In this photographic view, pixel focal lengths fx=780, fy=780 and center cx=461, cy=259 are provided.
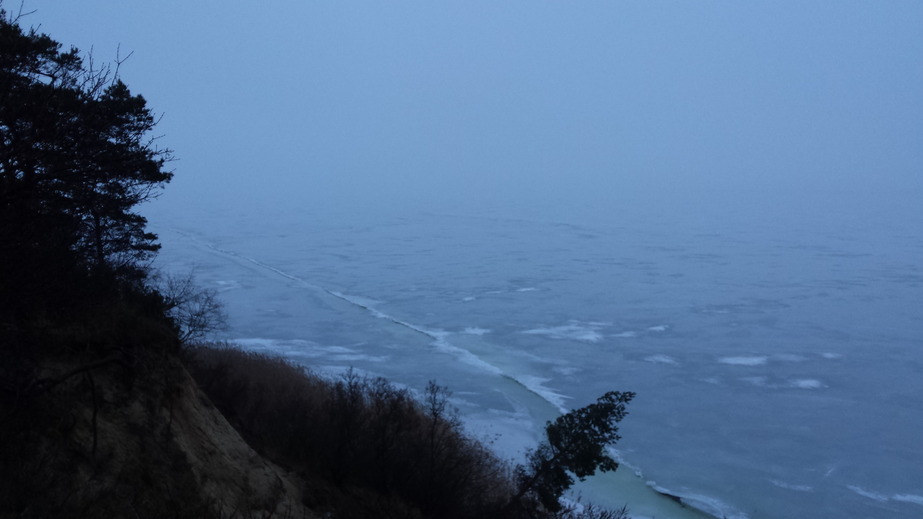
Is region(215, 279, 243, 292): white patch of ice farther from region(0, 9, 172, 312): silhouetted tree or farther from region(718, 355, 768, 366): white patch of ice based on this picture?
region(0, 9, 172, 312): silhouetted tree

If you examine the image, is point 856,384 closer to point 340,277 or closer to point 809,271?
point 809,271

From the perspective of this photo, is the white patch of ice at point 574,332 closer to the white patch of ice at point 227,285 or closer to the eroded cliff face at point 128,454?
the white patch of ice at point 227,285

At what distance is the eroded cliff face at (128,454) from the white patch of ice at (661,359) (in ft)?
60.5

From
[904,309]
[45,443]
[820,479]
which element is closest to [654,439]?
[820,479]

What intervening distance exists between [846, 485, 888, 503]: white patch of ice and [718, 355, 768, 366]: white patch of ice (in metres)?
9.30

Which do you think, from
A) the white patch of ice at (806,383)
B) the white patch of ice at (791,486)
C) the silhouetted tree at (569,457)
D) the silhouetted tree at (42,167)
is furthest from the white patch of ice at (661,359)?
the silhouetted tree at (42,167)

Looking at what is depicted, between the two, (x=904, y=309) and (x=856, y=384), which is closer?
(x=856, y=384)

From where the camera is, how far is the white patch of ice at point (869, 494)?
16.3 m

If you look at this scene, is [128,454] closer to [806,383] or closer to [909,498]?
[909,498]

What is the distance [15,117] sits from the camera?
6875 mm

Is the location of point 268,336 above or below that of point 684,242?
below

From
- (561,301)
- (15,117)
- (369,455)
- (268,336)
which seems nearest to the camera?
(15,117)

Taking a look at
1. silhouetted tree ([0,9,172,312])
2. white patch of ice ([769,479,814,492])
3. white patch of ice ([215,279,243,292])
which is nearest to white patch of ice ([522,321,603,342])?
white patch of ice ([769,479,814,492])

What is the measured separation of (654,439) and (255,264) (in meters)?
33.9
